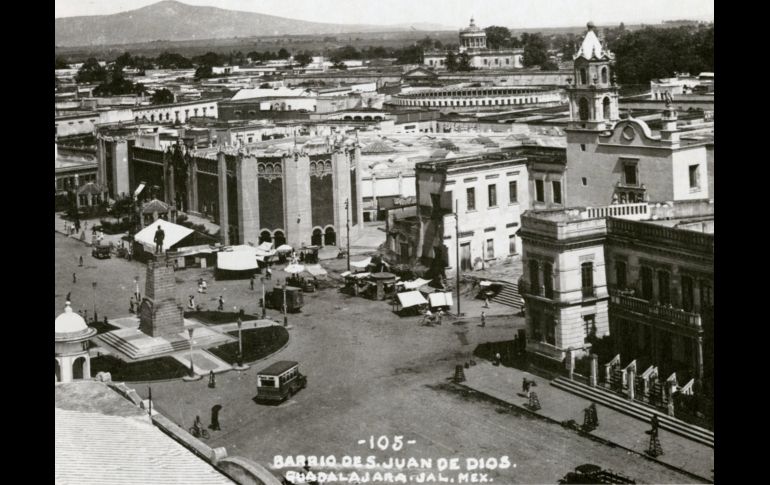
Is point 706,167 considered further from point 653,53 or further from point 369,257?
point 653,53

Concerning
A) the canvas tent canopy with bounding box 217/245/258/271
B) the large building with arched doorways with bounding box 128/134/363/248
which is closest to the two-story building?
the canvas tent canopy with bounding box 217/245/258/271

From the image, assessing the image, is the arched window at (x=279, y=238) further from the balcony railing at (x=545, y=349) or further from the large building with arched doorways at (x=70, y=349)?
the large building with arched doorways at (x=70, y=349)

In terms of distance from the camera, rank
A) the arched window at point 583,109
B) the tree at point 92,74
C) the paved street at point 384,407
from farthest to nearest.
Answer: the tree at point 92,74 → the arched window at point 583,109 → the paved street at point 384,407

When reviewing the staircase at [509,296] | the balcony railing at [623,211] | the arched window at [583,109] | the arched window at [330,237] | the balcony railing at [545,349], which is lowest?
the balcony railing at [545,349]

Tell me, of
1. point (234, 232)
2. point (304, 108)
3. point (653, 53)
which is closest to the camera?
point (234, 232)

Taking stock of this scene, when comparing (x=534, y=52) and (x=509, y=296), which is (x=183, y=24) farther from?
(x=534, y=52)

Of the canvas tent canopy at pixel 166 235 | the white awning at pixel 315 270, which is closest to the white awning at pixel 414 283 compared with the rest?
the white awning at pixel 315 270

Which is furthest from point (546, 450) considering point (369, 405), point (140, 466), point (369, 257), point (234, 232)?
point (234, 232)
